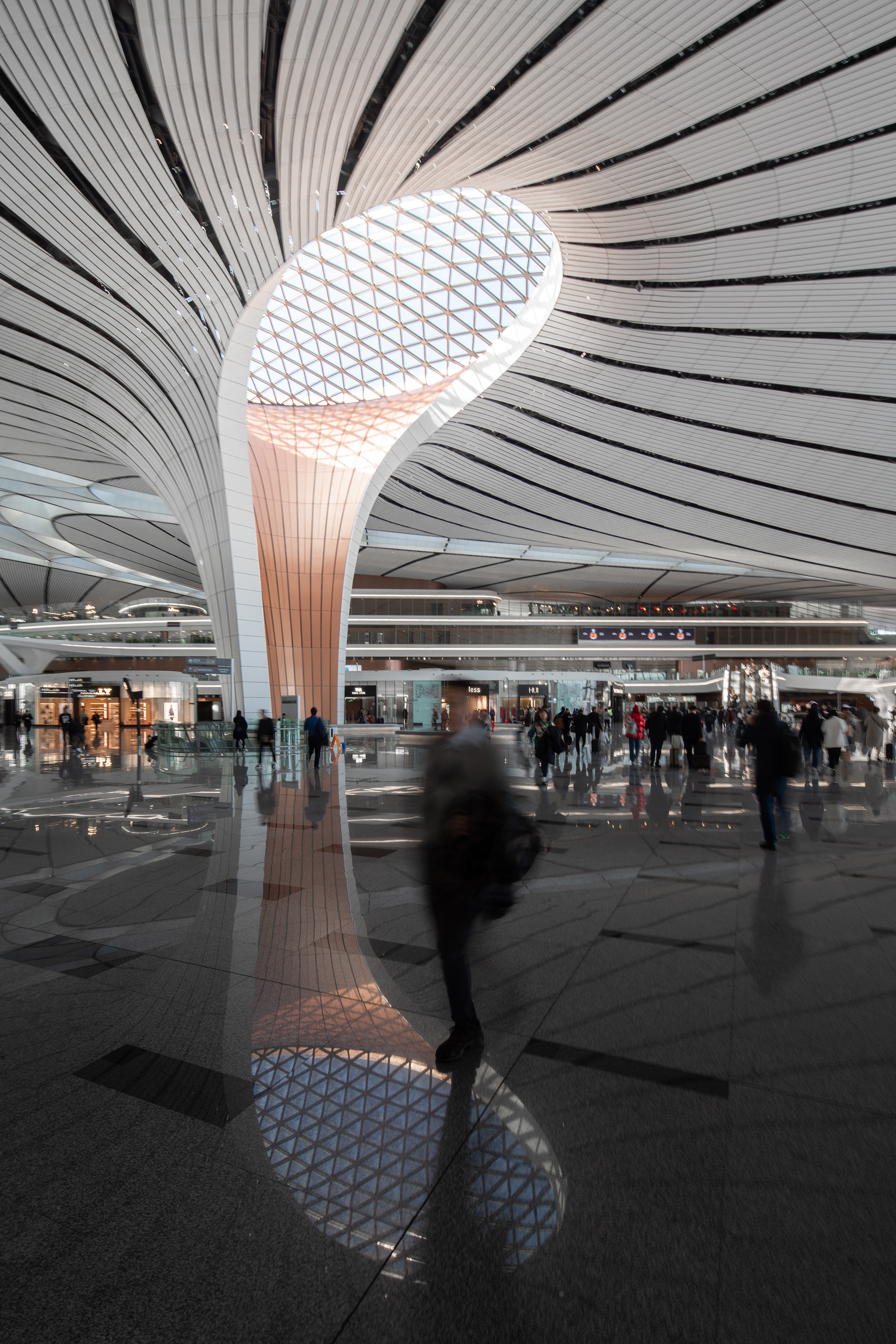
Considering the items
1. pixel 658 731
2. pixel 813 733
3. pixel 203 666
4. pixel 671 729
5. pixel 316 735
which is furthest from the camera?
pixel 203 666

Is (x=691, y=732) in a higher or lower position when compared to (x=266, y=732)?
lower

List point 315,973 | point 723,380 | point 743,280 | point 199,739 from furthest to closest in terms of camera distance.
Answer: point 199,739 < point 723,380 < point 743,280 < point 315,973

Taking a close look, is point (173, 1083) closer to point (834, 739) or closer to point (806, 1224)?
point (806, 1224)

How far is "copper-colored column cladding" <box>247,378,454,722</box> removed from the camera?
25.2m

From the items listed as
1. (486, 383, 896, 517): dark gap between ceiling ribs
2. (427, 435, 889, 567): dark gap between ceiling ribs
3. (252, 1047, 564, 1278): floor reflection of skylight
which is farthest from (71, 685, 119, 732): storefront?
(252, 1047, 564, 1278): floor reflection of skylight

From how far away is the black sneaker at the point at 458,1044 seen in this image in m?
2.88

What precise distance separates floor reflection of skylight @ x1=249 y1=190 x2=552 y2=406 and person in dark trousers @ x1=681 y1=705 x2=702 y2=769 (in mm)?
12696

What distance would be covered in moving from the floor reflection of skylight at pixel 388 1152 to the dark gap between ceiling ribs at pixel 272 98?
11880 millimetres

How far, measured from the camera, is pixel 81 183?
12.4m

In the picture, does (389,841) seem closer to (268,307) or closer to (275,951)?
(275,951)

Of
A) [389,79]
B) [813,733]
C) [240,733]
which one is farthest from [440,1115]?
[240,733]

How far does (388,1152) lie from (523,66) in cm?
1289

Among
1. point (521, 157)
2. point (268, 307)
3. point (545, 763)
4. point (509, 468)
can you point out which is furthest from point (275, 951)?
point (509, 468)

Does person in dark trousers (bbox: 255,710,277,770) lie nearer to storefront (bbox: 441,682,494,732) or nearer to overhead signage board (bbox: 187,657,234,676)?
overhead signage board (bbox: 187,657,234,676)
